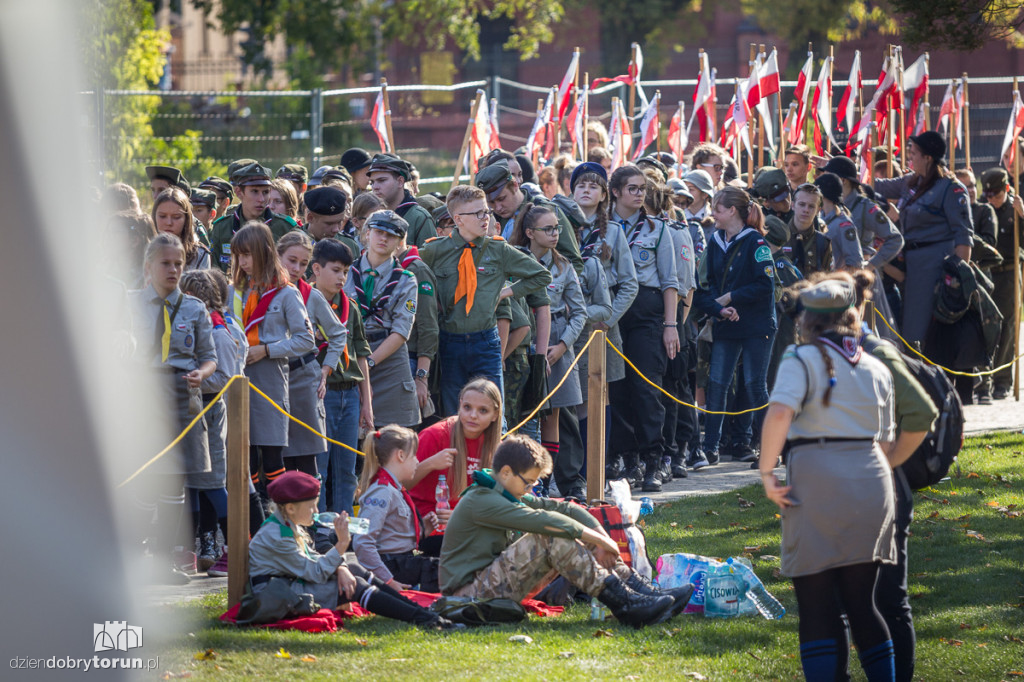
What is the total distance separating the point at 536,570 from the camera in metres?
6.54

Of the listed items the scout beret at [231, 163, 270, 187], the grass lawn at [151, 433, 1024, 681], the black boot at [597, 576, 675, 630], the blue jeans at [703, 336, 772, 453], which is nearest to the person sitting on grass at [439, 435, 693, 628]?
the black boot at [597, 576, 675, 630]

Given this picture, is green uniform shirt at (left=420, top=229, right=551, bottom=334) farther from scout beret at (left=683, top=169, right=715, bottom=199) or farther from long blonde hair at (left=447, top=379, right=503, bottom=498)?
scout beret at (left=683, top=169, right=715, bottom=199)

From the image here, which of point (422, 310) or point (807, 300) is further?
point (422, 310)

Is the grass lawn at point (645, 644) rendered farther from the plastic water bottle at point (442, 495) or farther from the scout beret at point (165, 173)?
the scout beret at point (165, 173)

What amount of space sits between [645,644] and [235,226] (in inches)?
172

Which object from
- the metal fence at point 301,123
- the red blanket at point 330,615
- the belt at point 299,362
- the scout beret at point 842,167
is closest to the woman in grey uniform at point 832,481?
the red blanket at point 330,615

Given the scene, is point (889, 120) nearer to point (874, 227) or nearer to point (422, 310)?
point (874, 227)

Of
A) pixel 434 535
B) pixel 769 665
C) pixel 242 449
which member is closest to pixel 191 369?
pixel 242 449

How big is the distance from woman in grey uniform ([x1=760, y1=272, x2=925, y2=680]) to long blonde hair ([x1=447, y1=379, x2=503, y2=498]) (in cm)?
240

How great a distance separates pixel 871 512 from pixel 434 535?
9.53 feet

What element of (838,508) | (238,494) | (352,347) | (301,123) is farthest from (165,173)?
(301,123)

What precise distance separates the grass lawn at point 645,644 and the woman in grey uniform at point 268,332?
102cm

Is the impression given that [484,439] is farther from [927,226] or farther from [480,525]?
[927,226]

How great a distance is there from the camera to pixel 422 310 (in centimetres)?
833
